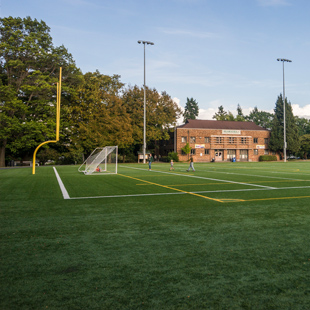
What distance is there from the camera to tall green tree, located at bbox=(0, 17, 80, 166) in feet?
125

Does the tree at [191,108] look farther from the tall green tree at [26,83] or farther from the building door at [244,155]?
the tall green tree at [26,83]

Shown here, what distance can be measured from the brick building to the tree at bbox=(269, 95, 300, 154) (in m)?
2.23

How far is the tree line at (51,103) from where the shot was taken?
38.6 meters

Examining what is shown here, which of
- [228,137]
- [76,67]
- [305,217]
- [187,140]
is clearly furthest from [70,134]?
[305,217]

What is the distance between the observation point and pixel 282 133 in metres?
71.6

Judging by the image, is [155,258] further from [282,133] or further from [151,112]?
[282,133]

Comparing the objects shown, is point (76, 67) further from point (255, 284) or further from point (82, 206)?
point (255, 284)

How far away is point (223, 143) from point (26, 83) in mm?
46329

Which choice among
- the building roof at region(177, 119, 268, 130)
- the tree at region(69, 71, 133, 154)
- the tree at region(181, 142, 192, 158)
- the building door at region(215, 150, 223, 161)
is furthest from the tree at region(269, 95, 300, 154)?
the tree at region(69, 71, 133, 154)

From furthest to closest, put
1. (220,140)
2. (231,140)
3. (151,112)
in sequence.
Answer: (231,140)
(220,140)
(151,112)

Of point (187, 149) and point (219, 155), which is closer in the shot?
point (187, 149)

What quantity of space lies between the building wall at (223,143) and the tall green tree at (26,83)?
32454 millimetres

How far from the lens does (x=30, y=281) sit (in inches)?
130

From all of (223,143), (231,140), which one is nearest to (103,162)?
(223,143)
